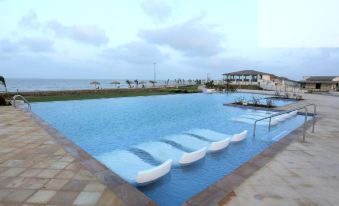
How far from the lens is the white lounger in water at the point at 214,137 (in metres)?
6.68

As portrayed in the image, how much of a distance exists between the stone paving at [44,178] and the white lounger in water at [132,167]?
112 cm

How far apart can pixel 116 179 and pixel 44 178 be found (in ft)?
3.71

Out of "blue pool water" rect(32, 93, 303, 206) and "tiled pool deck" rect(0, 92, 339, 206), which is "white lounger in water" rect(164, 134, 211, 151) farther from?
"tiled pool deck" rect(0, 92, 339, 206)

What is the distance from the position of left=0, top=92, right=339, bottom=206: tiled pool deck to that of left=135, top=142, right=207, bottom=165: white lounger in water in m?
1.54

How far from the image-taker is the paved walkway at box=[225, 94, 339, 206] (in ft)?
10.5

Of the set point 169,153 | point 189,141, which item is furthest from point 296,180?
point 189,141

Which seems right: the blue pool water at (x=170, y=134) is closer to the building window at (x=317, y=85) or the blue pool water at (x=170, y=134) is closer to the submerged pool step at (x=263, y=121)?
the submerged pool step at (x=263, y=121)

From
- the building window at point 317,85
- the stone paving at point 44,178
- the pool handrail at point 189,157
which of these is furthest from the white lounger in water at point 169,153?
the building window at point 317,85

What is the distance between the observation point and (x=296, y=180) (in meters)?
3.85

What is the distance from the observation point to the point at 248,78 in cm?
4741

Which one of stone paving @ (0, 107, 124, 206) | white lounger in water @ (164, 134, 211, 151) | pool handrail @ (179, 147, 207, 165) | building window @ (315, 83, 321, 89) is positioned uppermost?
building window @ (315, 83, 321, 89)

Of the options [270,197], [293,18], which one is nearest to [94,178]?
[270,197]

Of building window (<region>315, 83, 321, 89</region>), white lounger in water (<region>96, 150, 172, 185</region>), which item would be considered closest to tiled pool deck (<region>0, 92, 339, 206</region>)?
white lounger in water (<region>96, 150, 172, 185</region>)

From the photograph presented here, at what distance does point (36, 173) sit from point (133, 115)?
877 cm
